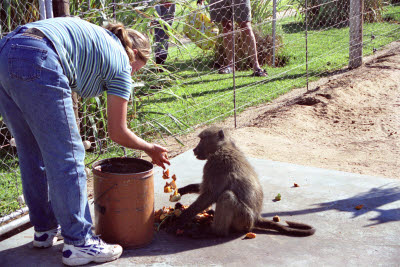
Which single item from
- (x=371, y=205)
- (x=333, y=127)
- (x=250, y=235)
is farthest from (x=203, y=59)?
(x=250, y=235)

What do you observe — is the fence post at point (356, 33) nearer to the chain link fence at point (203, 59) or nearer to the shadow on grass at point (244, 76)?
the chain link fence at point (203, 59)

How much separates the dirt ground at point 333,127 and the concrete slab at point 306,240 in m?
0.94

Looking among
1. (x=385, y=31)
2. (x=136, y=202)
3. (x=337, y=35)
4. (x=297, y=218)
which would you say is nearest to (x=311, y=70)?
(x=337, y=35)

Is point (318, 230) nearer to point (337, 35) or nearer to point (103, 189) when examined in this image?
point (103, 189)

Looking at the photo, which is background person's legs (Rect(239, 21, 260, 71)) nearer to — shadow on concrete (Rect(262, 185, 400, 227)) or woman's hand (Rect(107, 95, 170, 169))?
shadow on concrete (Rect(262, 185, 400, 227))

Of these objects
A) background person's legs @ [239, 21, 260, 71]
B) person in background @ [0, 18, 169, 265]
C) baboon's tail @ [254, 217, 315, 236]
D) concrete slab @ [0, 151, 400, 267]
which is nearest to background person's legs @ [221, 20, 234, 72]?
background person's legs @ [239, 21, 260, 71]

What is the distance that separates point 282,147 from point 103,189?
3372 millimetres

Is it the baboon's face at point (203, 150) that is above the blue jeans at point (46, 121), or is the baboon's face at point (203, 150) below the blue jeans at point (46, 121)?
below

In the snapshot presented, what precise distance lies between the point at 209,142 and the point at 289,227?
3.23 feet

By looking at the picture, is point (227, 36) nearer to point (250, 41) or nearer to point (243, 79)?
point (250, 41)

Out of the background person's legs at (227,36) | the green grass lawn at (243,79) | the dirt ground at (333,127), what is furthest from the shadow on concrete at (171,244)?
the background person's legs at (227,36)

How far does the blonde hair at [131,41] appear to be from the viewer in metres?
3.64

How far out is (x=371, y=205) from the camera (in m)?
4.65

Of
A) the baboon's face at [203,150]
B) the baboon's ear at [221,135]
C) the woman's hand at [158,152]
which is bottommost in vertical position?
the baboon's face at [203,150]
